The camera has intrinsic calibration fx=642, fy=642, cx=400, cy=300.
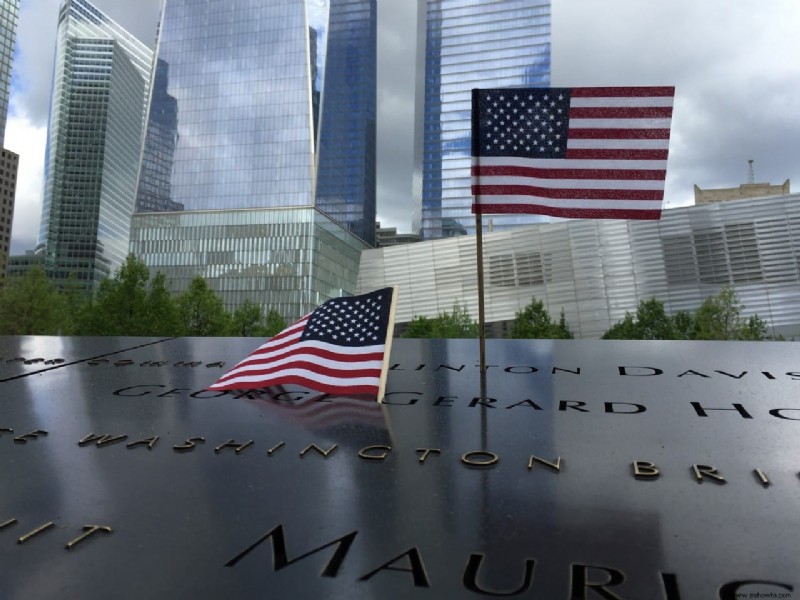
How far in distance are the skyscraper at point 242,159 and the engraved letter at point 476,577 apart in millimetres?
91885

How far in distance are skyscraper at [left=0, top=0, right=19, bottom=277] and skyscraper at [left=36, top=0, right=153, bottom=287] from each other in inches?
1351

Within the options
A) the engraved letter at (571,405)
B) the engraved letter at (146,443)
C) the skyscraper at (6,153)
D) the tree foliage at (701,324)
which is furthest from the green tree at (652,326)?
the skyscraper at (6,153)

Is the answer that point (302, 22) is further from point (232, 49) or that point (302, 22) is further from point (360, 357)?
point (360, 357)

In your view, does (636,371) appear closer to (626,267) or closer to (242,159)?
(626,267)

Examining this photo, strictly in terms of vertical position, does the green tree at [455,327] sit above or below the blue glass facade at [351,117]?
below

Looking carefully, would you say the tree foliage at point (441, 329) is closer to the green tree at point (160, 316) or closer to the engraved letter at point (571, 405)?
the green tree at point (160, 316)

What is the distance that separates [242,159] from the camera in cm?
10488

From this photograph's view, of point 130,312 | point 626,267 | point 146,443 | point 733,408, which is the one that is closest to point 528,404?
point 733,408

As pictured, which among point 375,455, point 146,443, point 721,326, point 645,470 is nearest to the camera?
point 645,470

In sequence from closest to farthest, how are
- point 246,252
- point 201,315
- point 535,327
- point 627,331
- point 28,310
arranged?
point 28,310
point 201,315
point 535,327
point 627,331
point 246,252

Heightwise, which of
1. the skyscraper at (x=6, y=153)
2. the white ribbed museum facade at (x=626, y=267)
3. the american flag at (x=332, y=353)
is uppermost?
the skyscraper at (x=6, y=153)

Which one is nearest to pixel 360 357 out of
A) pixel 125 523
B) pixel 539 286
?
pixel 125 523

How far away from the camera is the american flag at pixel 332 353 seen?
5344 millimetres

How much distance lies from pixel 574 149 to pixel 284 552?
4.16m
